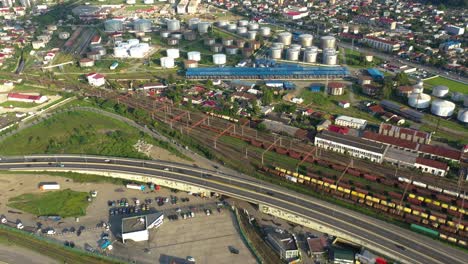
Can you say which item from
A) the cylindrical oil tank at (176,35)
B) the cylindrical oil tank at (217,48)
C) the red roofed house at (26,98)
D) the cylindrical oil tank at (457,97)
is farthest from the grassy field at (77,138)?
the cylindrical oil tank at (457,97)

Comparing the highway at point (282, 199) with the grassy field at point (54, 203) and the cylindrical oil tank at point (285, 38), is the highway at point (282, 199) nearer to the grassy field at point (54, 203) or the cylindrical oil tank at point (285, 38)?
the grassy field at point (54, 203)

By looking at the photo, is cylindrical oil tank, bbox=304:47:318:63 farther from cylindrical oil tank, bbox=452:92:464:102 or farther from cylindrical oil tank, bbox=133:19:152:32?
cylindrical oil tank, bbox=133:19:152:32

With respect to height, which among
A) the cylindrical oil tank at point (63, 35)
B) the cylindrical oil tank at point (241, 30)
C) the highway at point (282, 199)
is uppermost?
the cylindrical oil tank at point (241, 30)

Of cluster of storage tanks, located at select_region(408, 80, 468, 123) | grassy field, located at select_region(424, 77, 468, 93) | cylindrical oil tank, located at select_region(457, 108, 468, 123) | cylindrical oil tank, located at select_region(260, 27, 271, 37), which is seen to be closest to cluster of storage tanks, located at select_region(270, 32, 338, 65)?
cylindrical oil tank, located at select_region(260, 27, 271, 37)

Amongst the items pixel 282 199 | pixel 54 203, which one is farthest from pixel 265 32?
pixel 54 203

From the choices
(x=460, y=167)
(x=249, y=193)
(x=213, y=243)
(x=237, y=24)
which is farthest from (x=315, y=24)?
(x=213, y=243)

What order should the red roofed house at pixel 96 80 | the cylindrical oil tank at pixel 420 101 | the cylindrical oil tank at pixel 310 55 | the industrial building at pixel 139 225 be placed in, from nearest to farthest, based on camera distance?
the industrial building at pixel 139 225
the cylindrical oil tank at pixel 420 101
the red roofed house at pixel 96 80
the cylindrical oil tank at pixel 310 55
